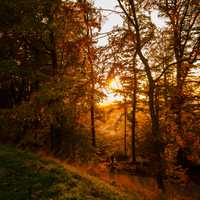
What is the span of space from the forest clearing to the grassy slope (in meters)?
0.03

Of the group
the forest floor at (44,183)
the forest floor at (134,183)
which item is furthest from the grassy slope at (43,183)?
the forest floor at (134,183)

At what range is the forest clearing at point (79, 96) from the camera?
38.5 feet

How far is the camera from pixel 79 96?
15.0 m

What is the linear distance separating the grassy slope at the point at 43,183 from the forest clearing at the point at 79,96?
1.3 inches

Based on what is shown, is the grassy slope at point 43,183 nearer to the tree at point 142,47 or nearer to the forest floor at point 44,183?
the forest floor at point 44,183

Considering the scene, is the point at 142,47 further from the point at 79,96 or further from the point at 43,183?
the point at 43,183

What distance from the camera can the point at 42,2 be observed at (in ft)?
60.0

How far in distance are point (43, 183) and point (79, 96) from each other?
5411mm

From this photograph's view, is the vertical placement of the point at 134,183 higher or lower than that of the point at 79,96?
lower

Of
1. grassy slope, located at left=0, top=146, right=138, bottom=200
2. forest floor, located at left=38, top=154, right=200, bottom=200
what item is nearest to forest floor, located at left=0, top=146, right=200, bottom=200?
grassy slope, located at left=0, top=146, right=138, bottom=200

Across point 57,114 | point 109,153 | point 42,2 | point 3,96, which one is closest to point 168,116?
point 57,114

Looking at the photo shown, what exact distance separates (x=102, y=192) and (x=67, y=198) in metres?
1.70

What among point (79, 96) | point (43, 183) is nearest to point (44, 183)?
point (43, 183)

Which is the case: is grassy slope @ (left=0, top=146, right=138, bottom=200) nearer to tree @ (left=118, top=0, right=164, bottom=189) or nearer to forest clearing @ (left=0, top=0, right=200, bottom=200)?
forest clearing @ (left=0, top=0, right=200, bottom=200)
